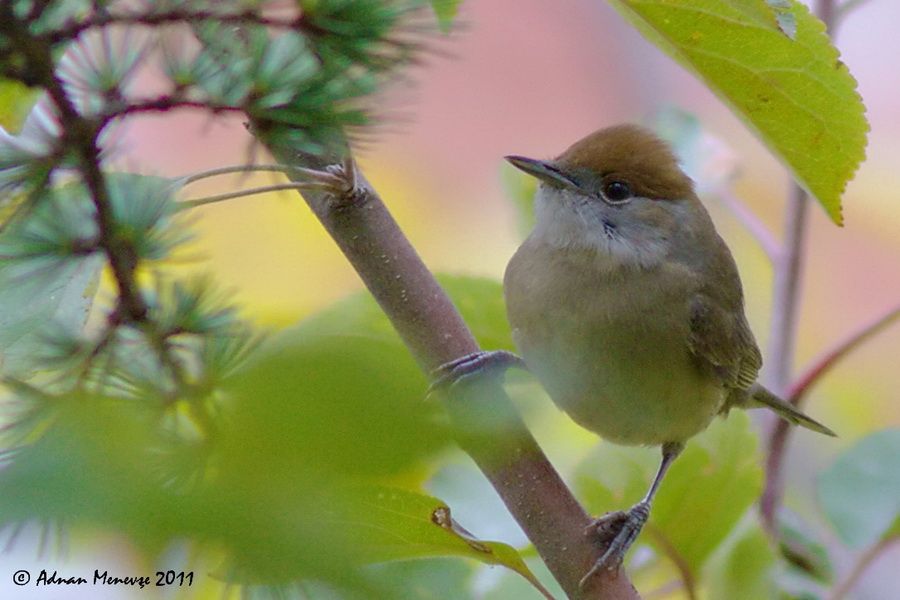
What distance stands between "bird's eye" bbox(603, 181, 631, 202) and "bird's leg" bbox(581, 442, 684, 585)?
1.81ft

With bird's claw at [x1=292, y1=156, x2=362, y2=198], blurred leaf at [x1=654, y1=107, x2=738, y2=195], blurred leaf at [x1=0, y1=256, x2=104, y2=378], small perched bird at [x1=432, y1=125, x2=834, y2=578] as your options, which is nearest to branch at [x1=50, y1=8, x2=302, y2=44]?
blurred leaf at [x1=0, y1=256, x2=104, y2=378]

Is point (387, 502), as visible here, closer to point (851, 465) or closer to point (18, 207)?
point (18, 207)

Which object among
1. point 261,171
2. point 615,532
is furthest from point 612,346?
point 261,171

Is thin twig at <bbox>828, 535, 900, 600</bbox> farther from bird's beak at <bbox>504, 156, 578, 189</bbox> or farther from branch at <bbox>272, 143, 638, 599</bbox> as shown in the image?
bird's beak at <bbox>504, 156, 578, 189</bbox>

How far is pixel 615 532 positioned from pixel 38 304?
0.92 m

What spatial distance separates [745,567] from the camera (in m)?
1.64

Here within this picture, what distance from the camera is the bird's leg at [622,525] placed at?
123 centimetres

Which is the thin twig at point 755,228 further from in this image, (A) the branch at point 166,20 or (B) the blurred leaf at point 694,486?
(A) the branch at point 166,20

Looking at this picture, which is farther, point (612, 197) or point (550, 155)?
point (550, 155)

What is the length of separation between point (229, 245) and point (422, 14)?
2193 millimetres

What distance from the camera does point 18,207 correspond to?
0.69 m

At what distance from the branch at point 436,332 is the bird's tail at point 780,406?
949 millimetres

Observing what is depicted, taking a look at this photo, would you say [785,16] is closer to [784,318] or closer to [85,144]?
[85,144]

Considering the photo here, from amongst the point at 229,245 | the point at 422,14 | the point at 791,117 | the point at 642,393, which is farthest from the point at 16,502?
the point at 229,245
